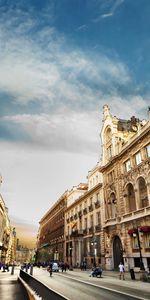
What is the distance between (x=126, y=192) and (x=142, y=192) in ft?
10.9

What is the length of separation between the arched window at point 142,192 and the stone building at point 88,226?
12.7m

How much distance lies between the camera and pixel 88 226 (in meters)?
50.2

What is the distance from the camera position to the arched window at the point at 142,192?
1249 inches

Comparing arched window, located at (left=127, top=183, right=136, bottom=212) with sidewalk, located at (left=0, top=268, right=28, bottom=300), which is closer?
sidewalk, located at (left=0, top=268, right=28, bottom=300)

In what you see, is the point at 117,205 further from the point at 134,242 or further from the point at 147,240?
the point at 147,240

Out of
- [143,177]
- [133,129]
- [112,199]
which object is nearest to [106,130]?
[133,129]

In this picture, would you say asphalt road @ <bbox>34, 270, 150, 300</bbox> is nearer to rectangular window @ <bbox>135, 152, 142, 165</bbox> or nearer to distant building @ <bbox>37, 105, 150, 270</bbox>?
distant building @ <bbox>37, 105, 150, 270</bbox>

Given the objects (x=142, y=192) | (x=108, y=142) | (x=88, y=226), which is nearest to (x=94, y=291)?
(x=142, y=192)

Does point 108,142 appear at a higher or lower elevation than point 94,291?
higher

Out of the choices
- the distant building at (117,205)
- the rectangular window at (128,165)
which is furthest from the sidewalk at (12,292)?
the rectangular window at (128,165)

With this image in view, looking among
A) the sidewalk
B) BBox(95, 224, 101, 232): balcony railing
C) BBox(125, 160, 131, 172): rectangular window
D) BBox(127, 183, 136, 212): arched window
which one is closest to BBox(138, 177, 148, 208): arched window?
BBox(127, 183, 136, 212): arched window

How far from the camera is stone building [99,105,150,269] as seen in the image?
1199 inches

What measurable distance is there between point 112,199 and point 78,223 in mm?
19981

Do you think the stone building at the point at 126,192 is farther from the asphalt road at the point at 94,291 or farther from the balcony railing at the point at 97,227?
the asphalt road at the point at 94,291
